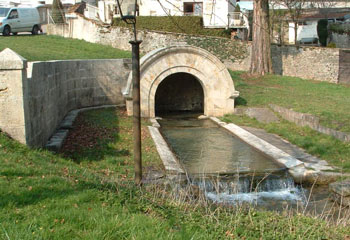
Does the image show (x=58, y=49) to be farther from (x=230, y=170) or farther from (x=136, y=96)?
(x=136, y=96)

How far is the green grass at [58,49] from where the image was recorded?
19.5 m

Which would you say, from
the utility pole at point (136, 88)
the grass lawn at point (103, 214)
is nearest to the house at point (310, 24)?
the utility pole at point (136, 88)

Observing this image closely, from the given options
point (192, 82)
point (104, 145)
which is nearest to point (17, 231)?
point (104, 145)

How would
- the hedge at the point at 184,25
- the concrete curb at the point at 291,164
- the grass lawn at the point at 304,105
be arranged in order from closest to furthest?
1. the concrete curb at the point at 291,164
2. the grass lawn at the point at 304,105
3. the hedge at the point at 184,25

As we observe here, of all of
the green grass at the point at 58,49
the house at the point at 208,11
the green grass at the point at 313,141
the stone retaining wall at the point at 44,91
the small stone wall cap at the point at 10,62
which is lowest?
the green grass at the point at 313,141

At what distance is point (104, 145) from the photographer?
995cm

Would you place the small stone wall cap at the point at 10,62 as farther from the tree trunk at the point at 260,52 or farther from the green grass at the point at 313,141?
the tree trunk at the point at 260,52

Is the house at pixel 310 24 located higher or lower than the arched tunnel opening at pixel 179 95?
higher

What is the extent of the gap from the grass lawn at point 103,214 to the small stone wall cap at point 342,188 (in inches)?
101

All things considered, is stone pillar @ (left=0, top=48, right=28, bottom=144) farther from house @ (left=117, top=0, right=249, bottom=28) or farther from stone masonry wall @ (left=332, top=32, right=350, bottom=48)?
stone masonry wall @ (left=332, top=32, right=350, bottom=48)

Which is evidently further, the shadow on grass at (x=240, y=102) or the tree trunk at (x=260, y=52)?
the tree trunk at (x=260, y=52)

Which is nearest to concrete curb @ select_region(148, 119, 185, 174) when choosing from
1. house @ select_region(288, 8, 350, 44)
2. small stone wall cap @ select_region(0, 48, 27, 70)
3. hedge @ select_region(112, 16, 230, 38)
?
small stone wall cap @ select_region(0, 48, 27, 70)

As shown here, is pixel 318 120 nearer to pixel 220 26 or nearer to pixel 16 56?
pixel 16 56

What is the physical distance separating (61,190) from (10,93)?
294cm
